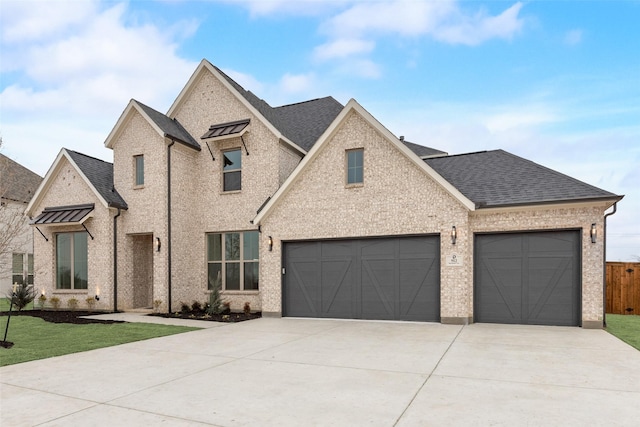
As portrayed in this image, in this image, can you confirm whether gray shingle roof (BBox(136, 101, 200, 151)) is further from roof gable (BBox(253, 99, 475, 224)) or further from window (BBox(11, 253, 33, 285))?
window (BBox(11, 253, 33, 285))

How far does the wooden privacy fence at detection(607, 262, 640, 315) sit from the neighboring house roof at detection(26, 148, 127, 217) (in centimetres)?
1788

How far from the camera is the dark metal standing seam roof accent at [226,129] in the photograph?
1407cm

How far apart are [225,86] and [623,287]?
53.0ft

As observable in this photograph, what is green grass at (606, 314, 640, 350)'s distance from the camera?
27.7 feet

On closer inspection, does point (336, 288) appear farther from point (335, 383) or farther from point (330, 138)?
point (335, 383)

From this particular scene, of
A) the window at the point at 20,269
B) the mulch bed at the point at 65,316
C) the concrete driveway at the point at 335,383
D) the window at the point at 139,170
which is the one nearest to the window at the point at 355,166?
the concrete driveway at the point at 335,383

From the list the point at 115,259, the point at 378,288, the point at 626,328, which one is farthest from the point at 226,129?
the point at 626,328

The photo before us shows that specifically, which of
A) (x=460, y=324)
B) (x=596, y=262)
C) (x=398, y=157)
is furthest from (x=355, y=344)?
(x=596, y=262)

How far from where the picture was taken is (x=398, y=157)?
11.3 metres

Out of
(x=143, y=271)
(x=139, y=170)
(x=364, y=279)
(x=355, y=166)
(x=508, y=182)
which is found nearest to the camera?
(x=508, y=182)

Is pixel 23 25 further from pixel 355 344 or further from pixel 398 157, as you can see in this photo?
pixel 355 344

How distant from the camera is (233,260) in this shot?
14.4 m

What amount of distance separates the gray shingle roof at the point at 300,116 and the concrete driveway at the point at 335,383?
917 centimetres

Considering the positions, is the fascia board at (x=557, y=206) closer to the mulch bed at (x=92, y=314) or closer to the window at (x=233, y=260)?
the window at (x=233, y=260)
